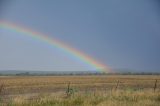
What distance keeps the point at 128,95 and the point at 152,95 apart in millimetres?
1720

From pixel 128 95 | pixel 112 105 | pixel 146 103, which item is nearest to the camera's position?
pixel 112 105

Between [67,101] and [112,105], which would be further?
[67,101]

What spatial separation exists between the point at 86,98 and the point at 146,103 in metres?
3.57

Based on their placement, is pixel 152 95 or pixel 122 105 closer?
pixel 122 105

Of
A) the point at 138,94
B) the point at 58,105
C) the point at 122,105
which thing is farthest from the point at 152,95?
the point at 58,105

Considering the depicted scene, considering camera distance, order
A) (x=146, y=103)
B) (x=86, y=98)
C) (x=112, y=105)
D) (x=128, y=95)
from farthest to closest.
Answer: (x=128, y=95)
(x=86, y=98)
(x=146, y=103)
(x=112, y=105)

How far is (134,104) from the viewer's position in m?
17.3

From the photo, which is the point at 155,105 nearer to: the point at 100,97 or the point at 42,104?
the point at 100,97

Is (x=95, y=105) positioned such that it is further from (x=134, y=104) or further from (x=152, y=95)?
(x=152, y=95)

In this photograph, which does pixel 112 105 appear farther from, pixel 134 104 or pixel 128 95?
pixel 128 95

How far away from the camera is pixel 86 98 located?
764 inches

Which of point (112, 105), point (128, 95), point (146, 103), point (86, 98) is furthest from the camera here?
point (128, 95)

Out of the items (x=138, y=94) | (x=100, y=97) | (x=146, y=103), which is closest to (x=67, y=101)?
(x=100, y=97)

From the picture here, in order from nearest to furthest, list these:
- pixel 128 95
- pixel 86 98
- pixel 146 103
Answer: pixel 146 103
pixel 86 98
pixel 128 95
